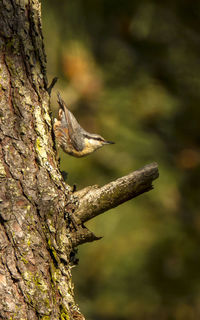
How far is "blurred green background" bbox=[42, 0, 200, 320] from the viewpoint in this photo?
295 cm

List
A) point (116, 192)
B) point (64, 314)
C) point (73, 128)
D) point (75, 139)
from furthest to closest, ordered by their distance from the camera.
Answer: point (75, 139), point (73, 128), point (116, 192), point (64, 314)

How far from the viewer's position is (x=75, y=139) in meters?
3.28

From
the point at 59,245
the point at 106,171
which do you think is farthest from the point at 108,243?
the point at 59,245

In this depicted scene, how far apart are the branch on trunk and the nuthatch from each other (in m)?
1.53

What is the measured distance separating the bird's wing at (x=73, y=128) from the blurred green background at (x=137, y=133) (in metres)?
0.09

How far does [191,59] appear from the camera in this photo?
9.66 feet

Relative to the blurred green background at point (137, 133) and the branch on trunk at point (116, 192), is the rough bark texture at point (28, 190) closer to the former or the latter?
the branch on trunk at point (116, 192)

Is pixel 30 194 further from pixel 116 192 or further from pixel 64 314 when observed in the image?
pixel 64 314

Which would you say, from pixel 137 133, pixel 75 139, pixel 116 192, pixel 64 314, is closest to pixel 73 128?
pixel 75 139

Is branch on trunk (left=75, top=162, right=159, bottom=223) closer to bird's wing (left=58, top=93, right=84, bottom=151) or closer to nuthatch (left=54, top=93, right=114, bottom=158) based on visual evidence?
bird's wing (left=58, top=93, right=84, bottom=151)

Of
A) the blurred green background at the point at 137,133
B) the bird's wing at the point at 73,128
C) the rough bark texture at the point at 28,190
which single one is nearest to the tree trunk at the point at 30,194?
the rough bark texture at the point at 28,190

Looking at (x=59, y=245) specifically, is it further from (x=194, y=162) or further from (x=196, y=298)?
(x=196, y=298)

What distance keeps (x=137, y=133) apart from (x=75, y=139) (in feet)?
1.42

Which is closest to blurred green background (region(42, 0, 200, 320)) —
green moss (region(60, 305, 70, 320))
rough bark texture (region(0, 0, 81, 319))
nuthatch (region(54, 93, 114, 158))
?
nuthatch (region(54, 93, 114, 158))
